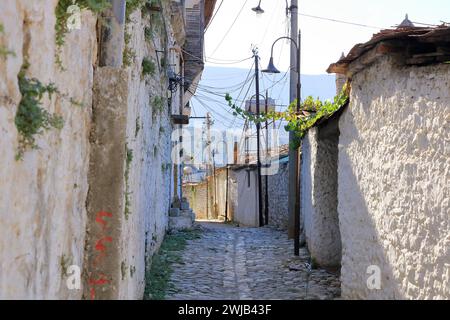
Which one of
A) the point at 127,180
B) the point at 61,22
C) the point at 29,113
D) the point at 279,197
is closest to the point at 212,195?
the point at 279,197

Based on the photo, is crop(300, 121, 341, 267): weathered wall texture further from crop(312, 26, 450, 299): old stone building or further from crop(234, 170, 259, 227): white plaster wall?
crop(234, 170, 259, 227): white plaster wall

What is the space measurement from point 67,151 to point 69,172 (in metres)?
0.16

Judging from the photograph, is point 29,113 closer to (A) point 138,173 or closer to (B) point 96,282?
(B) point 96,282

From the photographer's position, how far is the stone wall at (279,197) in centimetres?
1640

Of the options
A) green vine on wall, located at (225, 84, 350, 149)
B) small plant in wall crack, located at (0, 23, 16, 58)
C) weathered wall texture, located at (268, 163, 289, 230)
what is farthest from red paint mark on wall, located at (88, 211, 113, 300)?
weathered wall texture, located at (268, 163, 289, 230)

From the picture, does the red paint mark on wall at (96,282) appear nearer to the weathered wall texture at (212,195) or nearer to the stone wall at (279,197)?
the stone wall at (279,197)

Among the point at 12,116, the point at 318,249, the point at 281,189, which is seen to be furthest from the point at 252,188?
the point at 12,116

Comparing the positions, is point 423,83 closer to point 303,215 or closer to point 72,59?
point 72,59

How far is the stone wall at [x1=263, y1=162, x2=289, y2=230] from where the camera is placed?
1640 centimetres

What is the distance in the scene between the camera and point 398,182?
532cm

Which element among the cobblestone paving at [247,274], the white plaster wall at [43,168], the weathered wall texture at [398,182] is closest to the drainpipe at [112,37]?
the white plaster wall at [43,168]

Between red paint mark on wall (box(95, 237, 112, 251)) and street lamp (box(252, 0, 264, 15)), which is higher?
street lamp (box(252, 0, 264, 15))

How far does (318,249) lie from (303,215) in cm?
270

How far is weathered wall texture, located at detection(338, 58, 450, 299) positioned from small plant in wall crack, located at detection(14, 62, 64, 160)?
3.08 meters
